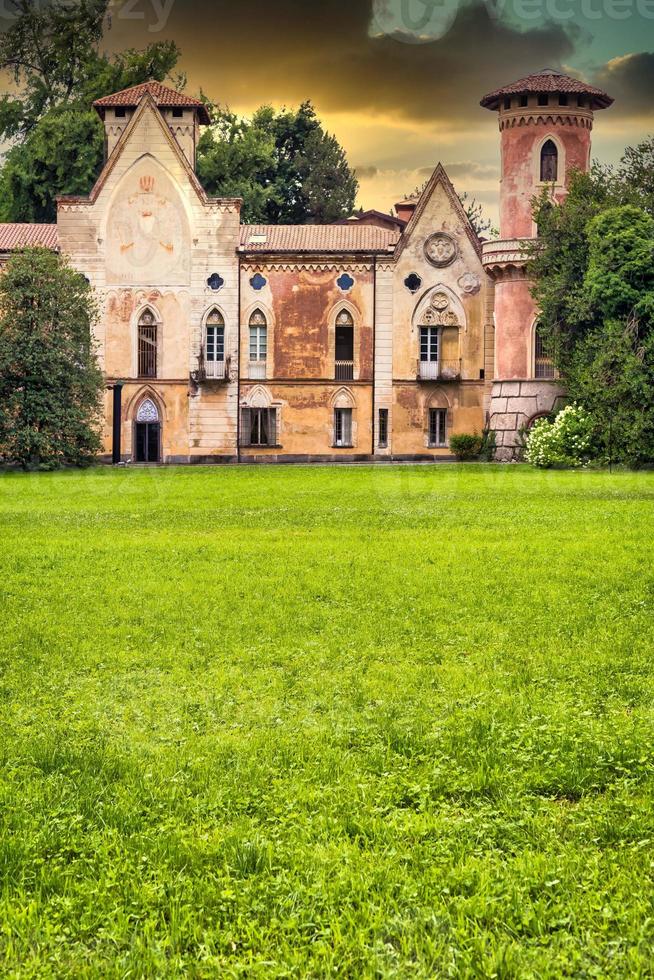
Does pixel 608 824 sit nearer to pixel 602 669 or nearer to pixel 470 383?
pixel 602 669

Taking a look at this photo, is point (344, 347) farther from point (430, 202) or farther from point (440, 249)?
point (430, 202)

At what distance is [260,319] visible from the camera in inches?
2216

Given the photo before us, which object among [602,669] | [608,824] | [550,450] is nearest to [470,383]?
[550,450]

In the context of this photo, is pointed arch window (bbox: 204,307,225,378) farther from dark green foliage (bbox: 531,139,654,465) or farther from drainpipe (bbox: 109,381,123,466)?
dark green foliage (bbox: 531,139,654,465)

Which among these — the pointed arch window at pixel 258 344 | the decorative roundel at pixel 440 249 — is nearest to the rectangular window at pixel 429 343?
the decorative roundel at pixel 440 249

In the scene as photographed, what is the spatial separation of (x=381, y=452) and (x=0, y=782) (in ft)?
161

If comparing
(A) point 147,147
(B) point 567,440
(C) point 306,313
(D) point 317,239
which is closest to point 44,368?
(C) point 306,313

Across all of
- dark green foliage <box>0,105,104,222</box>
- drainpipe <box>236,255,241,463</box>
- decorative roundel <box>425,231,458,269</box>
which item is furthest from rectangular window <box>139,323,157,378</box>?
decorative roundel <box>425,231,458,269</box>

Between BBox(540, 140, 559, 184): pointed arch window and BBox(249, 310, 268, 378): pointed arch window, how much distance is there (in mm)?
12895

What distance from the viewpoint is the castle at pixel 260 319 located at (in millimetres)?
55875

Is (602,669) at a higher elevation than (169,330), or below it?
below

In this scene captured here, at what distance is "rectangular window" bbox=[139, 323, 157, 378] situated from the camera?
56.0m

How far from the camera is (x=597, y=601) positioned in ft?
46.4

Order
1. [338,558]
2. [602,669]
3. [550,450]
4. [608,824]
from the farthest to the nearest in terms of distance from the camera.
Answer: [550,450]
[338,558]
[602,669]
[608,824]
